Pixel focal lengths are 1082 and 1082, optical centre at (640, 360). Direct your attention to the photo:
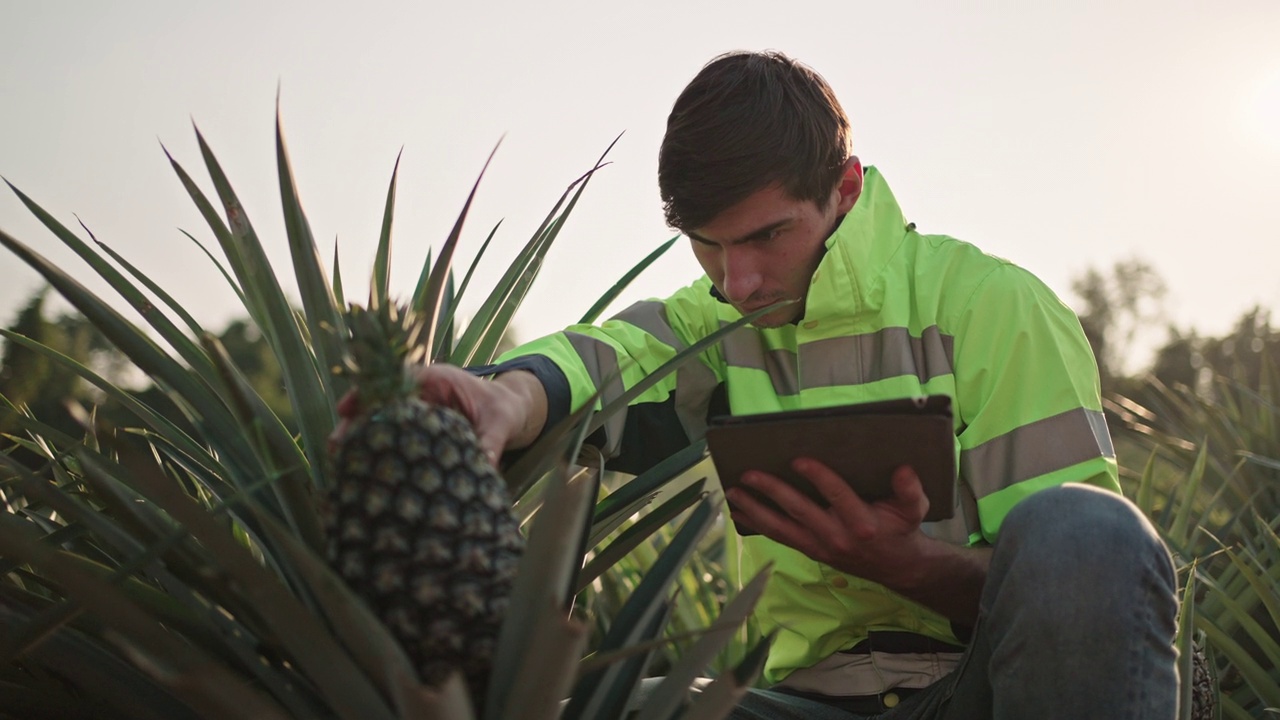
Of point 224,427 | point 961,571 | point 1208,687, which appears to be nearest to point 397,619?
point 224,427

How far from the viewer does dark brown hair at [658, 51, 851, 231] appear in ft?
6.75

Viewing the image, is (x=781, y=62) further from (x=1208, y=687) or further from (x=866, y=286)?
(x=1208, y=687)

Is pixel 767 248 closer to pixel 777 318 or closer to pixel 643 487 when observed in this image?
pixel 777 318

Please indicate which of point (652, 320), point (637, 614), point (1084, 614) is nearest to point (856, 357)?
point (652, 320)

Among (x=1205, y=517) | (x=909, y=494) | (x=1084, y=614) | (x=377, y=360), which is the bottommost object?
(x=1205, y=517)

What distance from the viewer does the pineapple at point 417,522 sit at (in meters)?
0.99

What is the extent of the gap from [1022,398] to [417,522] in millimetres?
1158

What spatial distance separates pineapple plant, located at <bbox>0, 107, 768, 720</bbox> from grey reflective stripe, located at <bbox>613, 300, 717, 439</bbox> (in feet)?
1.80

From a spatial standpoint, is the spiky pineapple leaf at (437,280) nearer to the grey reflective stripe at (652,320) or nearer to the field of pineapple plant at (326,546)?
the field of pineapple plant at (326,546)

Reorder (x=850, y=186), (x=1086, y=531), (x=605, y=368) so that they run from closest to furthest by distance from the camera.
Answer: (x=1086, y=531) < (x=605, y=368) < (x=850, y=186)

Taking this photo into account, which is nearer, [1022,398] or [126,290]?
[126,290]

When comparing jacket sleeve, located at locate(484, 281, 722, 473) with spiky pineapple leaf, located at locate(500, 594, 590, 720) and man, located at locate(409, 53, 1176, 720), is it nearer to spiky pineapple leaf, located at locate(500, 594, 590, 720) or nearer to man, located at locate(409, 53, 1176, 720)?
man, located at locate(409, 53, 1176, 720)

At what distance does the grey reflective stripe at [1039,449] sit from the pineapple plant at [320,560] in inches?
22.4

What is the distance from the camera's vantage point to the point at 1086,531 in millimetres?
1296
